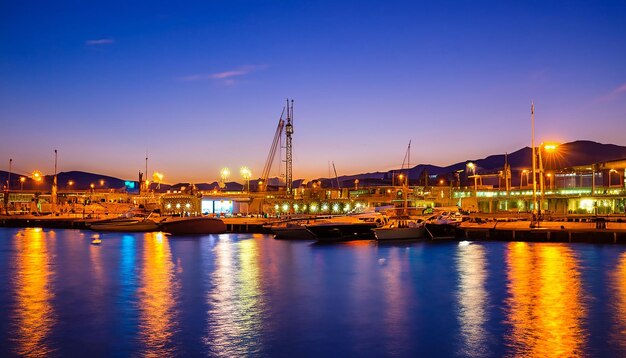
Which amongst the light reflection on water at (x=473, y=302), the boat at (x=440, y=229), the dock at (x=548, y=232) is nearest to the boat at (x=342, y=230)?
the boat at (x=440, y=229)

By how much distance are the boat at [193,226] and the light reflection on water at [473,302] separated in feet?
165

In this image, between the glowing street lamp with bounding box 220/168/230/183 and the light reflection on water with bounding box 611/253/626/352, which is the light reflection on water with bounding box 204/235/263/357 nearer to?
the light reflection on water with bounding box 611/253/626/352

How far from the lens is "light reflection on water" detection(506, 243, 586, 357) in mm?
21219

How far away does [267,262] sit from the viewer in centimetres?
4906

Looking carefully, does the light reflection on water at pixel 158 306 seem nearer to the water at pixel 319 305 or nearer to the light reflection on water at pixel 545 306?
the water at pixel 319 305

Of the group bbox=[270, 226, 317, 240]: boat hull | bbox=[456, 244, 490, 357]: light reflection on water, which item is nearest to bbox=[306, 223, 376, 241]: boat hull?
bbox=[270, 226, 317, 240]: boat hull

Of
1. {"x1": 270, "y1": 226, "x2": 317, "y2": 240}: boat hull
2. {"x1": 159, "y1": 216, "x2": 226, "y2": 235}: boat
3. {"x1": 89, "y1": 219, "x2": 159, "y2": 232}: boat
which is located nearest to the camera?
{"x1": 270, "y1": 226, "x2": 317, "y2": 240}: boat hull

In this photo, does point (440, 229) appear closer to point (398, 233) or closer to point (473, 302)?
point (398, 233)

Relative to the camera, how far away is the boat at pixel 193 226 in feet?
302

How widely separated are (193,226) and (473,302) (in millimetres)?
68450

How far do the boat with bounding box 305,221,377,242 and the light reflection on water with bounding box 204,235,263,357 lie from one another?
69.8 ft

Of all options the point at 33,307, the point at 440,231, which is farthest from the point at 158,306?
the point at 440,231

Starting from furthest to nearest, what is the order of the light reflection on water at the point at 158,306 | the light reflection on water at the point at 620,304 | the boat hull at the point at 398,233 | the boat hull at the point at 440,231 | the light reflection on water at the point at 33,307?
the boat hull at the point at 440,231 < the boat hull at the point at 398,233 < the light reflection on water at the point at 620,304 < the light reflection on water at the point at 158,306 < the light reflection on water at the point at 33,307

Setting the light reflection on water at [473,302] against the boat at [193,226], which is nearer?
the light reflection on water at [473,302]
